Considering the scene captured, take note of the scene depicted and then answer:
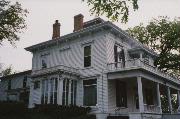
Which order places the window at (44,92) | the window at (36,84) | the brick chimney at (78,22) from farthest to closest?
the brick chimney at (78,22) → the window at (36,84) → the window at (44,92)

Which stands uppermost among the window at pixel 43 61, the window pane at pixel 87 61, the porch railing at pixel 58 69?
the window at pixel 43 61

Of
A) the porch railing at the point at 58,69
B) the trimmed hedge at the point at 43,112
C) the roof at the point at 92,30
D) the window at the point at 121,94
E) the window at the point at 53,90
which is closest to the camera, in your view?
the trimmed hedge at the point at 43,112

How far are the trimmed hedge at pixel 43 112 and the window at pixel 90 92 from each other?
164 centimetres

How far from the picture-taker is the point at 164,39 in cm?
3975

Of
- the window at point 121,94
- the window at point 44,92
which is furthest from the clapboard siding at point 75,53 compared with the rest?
the window at point 44,92

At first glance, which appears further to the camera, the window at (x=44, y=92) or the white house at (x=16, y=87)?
the white house at (x=16, y=87)

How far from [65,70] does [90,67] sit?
8.13 feet

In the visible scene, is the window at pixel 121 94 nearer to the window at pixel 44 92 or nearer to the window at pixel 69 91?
the window at pixel 69 91

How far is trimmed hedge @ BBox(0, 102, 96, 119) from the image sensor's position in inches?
688

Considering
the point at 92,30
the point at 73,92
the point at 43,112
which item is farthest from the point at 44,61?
the point at 43,112

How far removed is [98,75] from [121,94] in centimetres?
305

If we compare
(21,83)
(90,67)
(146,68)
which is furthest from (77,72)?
(21,83)

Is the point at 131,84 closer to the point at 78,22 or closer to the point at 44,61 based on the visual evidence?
the point at 78,22

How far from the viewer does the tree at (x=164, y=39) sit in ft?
124
